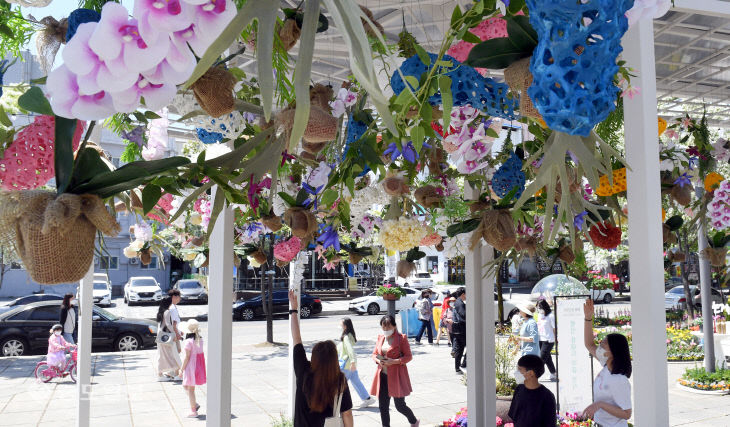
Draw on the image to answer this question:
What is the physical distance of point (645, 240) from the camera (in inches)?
72.1

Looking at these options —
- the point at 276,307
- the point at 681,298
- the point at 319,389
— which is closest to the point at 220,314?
the point at 319,389

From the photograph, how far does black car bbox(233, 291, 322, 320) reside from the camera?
16781 mm

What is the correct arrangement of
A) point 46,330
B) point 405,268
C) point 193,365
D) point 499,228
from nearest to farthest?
point 499,228, point 405,268, point 193,365, point 46,330

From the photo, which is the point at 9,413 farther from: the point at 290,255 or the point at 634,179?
the point at 634,179

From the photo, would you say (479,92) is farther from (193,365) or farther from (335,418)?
(193,365)

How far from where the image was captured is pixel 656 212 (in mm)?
1838

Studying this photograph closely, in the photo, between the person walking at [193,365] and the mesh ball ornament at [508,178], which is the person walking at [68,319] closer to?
the person walking at [193,365]

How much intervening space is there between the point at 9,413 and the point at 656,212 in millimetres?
7616

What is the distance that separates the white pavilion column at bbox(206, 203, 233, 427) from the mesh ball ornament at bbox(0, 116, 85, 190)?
118 centimetres

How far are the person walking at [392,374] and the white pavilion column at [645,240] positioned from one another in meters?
4.41

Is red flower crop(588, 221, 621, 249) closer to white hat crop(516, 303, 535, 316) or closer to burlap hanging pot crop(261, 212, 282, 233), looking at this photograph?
burlap hanging pot crop(261, 212, 282, 233)

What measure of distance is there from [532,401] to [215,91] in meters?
3.42

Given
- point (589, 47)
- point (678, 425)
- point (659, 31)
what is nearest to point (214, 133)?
point (589, 47)

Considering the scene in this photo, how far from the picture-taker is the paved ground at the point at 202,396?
646cm
